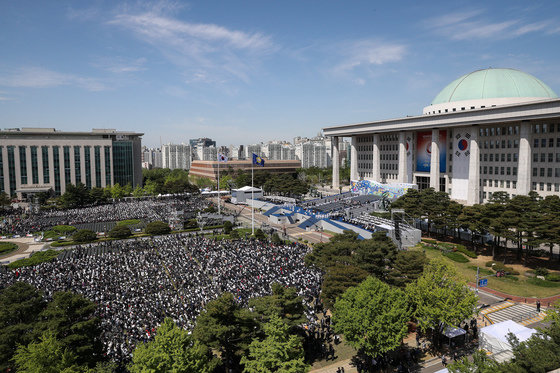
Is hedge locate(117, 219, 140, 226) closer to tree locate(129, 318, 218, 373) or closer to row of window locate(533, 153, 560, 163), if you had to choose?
tree locate(129, 318, 218, 373)

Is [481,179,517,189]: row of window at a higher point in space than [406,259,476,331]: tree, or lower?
higher

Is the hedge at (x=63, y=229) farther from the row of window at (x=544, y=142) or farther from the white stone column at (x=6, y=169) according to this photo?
the row of window at (x=544, y=142)

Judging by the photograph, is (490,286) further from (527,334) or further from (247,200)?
(247,200)

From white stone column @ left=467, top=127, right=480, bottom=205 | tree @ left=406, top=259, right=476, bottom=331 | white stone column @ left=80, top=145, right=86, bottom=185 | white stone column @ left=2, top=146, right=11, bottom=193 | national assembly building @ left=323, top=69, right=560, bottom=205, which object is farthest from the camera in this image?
white stone column @ left=80, top=145, right=86, bottom=185

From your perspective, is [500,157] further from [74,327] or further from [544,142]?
[74,327]

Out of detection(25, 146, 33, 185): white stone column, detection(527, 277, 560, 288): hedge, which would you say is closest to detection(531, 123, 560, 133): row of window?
detection(527, 277, 560, 288): hedge

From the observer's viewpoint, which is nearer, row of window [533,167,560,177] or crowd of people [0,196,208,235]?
row of window [533,167,560,177]

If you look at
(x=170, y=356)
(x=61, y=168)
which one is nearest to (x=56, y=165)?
(x=61, y=168)
